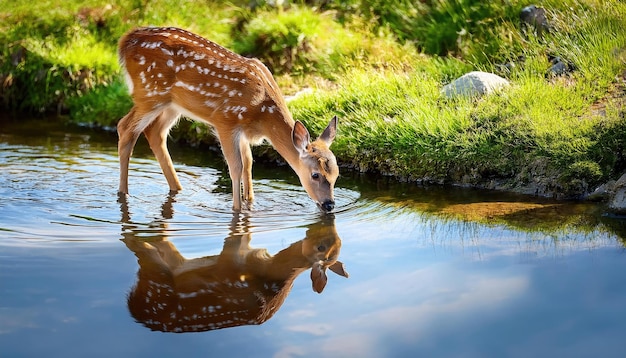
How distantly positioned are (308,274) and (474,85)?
4.25m

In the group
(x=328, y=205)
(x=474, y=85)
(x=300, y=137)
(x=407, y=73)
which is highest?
(x=407, y=73)

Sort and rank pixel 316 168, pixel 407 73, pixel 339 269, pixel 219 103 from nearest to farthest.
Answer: pixel 339 269 → pixel 316 168 → pixel 219 103 → pixel 407 73

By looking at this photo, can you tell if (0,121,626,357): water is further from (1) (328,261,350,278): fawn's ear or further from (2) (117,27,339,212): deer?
(2) (117,27,339,212): deer

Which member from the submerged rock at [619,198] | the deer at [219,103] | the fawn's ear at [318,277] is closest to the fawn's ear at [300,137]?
the deer at [219,103]

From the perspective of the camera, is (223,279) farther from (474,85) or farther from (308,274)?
(474,85)

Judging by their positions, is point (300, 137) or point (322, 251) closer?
point (322, 251)

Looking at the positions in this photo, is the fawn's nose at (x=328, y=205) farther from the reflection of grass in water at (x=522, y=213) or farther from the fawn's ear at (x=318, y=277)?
the fawn's ear at (x=318, y=277)

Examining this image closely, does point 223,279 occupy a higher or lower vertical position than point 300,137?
lower

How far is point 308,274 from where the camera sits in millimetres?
5945

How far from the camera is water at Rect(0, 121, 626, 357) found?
15.7ft

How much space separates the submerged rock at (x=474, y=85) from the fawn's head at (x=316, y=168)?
7.77 feet

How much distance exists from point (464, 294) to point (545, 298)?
17.6 inches

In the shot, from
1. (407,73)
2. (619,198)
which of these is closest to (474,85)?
(407,73)

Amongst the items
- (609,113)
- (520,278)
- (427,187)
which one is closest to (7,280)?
(520,278)
